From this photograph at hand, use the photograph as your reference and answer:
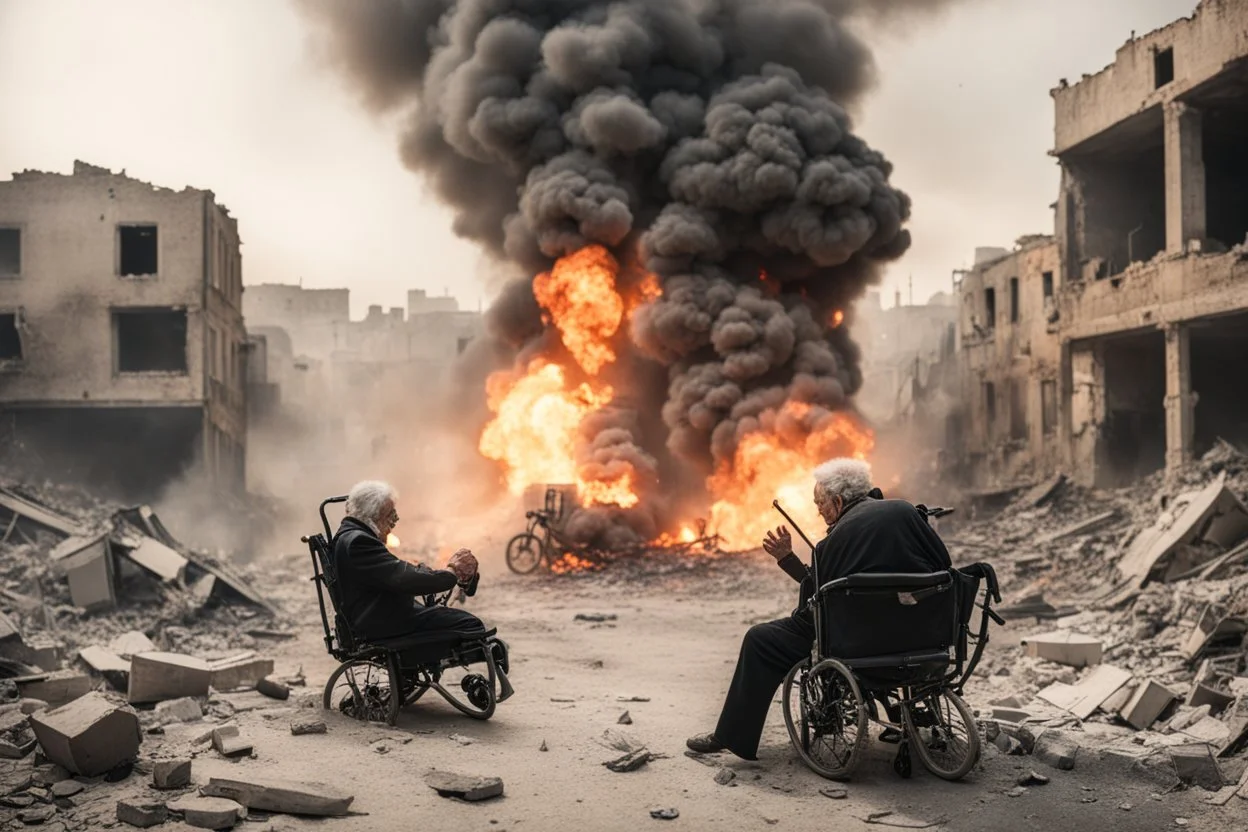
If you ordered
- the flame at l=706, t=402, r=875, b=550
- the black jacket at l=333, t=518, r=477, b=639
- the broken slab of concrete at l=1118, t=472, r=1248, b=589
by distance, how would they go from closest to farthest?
the black jacket at l=333, t=518, r=477, b=639 < the broken slab of concrete at l=1118, t=472, r=1248, b=589 < the flame at l=706, t=402, r=875, b=550

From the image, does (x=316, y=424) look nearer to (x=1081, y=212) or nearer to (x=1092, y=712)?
(x=1081, y=212)

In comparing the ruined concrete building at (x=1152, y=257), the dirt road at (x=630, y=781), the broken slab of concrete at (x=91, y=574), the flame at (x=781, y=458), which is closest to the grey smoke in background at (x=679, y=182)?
the flame at (x=781, y=458)

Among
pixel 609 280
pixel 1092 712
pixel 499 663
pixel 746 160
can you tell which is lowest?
pixel 1092 712

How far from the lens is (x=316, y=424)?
167ft

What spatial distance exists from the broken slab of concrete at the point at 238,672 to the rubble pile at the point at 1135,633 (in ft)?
18.0

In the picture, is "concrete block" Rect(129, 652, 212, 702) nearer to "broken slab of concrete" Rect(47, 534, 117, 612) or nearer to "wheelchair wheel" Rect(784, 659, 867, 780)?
"wheelchair wheel" Rect(784, 659, 867, 780)

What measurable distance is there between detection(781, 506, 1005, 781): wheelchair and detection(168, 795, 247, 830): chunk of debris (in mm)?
2823

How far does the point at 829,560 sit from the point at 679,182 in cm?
2276

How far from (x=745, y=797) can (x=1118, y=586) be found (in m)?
10.5

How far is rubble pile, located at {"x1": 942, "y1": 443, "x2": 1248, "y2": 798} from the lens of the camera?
21.7 feet

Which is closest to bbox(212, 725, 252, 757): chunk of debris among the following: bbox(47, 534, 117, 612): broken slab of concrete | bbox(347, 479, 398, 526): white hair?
bbox(347, 479, 398, 526): white hair

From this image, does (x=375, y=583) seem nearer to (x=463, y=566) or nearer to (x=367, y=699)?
(x=463, y=566)

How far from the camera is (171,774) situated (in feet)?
17.5

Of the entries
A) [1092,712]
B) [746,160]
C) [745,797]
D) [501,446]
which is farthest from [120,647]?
[746,160]
